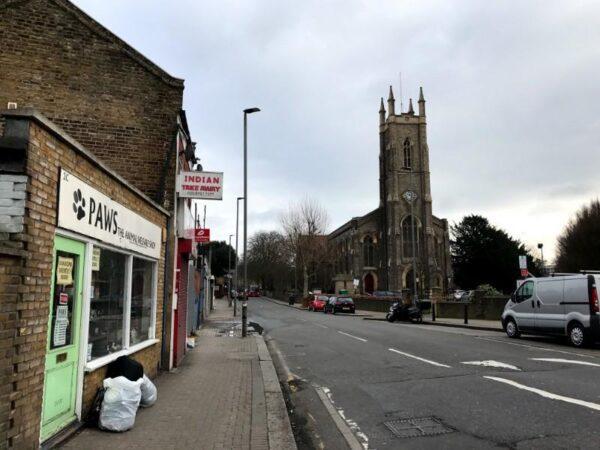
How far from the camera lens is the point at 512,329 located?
17516mm

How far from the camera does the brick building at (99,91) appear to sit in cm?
1098

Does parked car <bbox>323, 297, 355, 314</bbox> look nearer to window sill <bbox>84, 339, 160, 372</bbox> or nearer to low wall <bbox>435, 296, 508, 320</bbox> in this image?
low wall <bbox>435, 296, 508, 320</bbox>

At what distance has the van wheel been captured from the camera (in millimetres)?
17359

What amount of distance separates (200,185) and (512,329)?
12390 mm

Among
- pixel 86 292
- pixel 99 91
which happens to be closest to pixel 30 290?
pixel 86 292

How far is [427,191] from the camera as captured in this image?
7644cm

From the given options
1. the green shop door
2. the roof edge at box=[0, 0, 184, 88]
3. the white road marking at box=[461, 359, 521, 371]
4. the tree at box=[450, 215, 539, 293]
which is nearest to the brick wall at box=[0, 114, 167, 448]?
the green shop door

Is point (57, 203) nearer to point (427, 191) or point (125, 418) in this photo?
point (125, 418)

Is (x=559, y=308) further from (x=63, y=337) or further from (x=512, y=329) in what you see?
(x=63, y=337)

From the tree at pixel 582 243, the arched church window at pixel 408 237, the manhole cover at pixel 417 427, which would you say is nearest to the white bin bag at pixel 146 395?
the manhole cover at pixel 417 427

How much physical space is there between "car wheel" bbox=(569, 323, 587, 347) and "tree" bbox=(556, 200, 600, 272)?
3493 centimetres

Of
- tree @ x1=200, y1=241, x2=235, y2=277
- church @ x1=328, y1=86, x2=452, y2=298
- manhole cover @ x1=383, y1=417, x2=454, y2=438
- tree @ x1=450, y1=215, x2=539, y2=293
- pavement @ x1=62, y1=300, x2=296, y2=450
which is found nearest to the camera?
pavement @ x1=62, y1=300, x2=296, y2=450

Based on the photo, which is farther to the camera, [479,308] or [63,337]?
[479,308]

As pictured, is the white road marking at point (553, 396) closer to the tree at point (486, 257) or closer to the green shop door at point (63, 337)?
the green shop door at point (63, 337)
